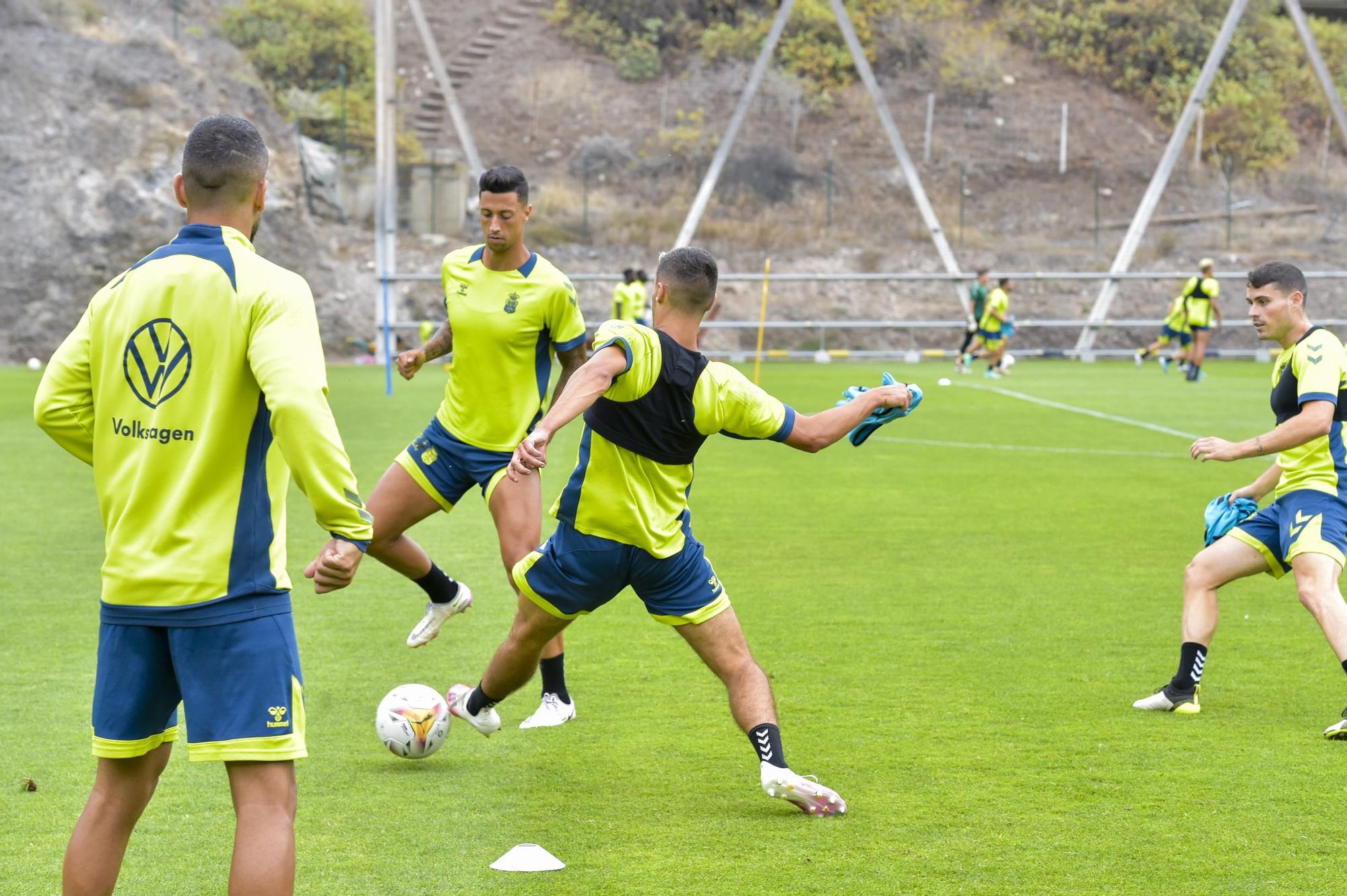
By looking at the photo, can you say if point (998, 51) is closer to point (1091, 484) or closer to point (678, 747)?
point (1091, 484)

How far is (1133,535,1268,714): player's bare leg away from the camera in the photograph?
6820 mm

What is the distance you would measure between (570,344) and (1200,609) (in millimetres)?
3066

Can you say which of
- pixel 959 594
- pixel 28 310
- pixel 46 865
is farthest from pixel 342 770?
pixel 28 310

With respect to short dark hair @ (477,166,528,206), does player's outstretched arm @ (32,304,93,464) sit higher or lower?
higher

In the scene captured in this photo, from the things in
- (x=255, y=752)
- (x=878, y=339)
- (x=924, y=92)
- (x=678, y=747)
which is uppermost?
(x=255, y=752)

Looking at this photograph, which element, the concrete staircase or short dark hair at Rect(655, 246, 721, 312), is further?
the concrete staircase

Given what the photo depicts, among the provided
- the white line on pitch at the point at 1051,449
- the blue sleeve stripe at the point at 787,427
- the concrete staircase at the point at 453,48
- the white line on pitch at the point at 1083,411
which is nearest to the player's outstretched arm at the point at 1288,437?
the blue sleeve stripe at the point at 787,427

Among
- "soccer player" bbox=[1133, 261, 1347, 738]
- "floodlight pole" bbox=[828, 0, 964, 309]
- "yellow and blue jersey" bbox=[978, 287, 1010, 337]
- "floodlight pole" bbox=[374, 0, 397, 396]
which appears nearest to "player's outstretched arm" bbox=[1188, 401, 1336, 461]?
"soccer player" bbox=[1133, 261, 1347, 738]

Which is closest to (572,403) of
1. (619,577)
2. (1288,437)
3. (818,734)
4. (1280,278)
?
(619,577)

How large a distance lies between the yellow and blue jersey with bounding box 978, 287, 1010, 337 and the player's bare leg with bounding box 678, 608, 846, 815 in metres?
26.9

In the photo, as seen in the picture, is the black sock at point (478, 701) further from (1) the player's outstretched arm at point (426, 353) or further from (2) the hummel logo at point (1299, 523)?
(2) the hummel logo at point (1299, 523)

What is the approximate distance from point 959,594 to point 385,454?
8499 millimetres

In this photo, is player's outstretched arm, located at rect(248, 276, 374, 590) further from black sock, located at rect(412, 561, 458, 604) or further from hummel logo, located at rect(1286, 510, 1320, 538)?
hummel logo, located at rect(1286, 510, 1320, 538)

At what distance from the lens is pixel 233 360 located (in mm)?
3688
